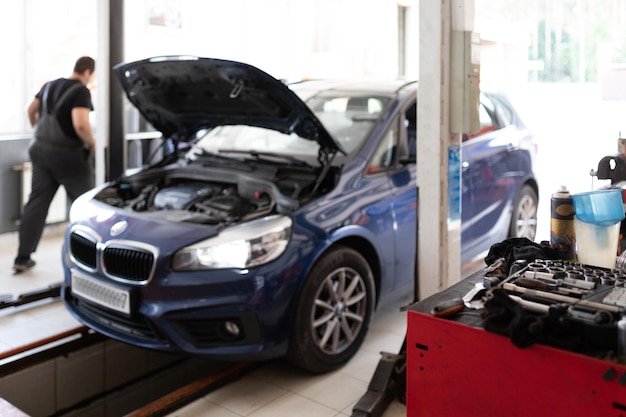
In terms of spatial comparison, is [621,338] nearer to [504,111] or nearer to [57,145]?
[504,111]

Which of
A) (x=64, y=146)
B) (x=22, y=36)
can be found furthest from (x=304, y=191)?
(x=22, y=36)

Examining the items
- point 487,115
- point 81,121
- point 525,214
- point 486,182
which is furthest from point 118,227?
point 525,214

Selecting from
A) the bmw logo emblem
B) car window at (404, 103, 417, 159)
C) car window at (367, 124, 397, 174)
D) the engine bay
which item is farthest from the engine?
car window at (404, 103, 417, 159)

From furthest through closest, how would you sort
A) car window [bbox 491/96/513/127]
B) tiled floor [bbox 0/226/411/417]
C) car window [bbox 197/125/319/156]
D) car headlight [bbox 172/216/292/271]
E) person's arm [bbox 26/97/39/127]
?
person's arm [bbox 26/97/39/127]
car window [bbox 491/96/513/127]
car window [bbox 197/125/319/156]
tiled floor [bbox 0/226/411/417]
car headlight [bbox 172/216/292/271]

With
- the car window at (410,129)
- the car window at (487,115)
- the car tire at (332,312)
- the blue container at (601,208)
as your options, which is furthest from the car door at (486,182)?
the blue container at (601,208)

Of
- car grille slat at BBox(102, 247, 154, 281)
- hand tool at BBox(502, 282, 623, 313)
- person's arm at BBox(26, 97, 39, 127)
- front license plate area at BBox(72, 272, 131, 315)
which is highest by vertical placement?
person's arm at BBox(26, 97, 39, 127)

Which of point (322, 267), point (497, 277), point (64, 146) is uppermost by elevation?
point (64, 146)

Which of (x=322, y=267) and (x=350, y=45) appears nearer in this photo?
(x=322, y=267)

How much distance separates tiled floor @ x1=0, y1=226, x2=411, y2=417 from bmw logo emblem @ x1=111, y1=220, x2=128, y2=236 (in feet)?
2.69

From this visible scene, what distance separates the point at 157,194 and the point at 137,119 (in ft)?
11.3

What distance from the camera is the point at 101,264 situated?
2.96m

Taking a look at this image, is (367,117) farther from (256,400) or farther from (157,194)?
(256,400)

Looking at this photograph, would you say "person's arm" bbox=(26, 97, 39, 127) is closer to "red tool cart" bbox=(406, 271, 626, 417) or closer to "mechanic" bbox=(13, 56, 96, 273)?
"mechanic" bbox=(13, 56, 96, 273)

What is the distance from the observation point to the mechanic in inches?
179
